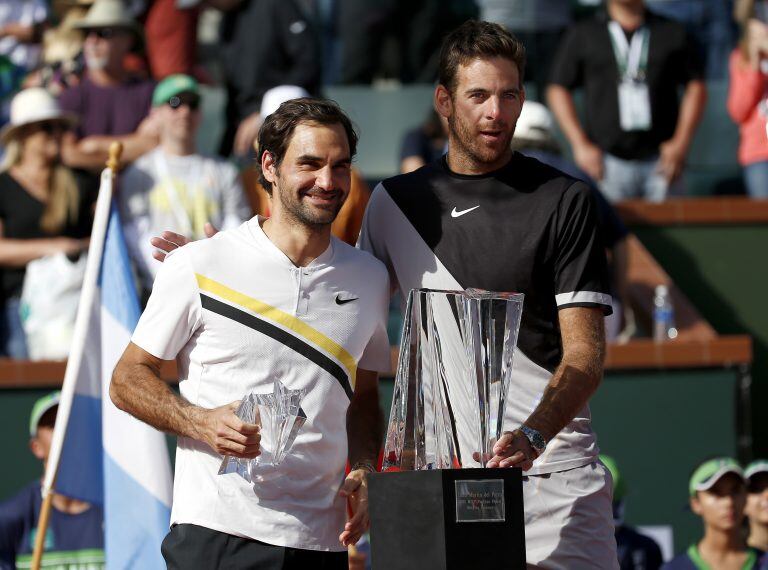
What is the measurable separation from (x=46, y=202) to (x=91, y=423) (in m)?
2.71

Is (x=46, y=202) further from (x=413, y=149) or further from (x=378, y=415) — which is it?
(x=378, y=415)

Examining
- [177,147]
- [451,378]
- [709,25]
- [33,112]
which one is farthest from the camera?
[709,25]

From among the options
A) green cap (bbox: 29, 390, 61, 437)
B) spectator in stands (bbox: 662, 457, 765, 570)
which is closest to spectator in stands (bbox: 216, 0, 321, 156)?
green cap (bbox: 29, 390, 61, 437)

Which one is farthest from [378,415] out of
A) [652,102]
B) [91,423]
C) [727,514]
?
[652,102]

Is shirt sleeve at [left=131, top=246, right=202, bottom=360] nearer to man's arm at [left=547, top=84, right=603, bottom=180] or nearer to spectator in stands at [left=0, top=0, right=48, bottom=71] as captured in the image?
man's arm at [left=547, top=84, right=603, bottom=180]

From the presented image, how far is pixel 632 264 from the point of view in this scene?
356 inches

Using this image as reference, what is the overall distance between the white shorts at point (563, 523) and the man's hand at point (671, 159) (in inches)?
217

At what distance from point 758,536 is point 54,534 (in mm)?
3383

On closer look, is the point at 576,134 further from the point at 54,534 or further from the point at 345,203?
the point at 54,534

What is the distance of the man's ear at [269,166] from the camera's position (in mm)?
4230

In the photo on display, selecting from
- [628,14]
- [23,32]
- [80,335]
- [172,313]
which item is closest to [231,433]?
[172,313]

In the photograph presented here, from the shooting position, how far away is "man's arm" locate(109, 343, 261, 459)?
3.77 metres

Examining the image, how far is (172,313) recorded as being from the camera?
161 inches

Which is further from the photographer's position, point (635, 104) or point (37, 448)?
point (635, 104)
